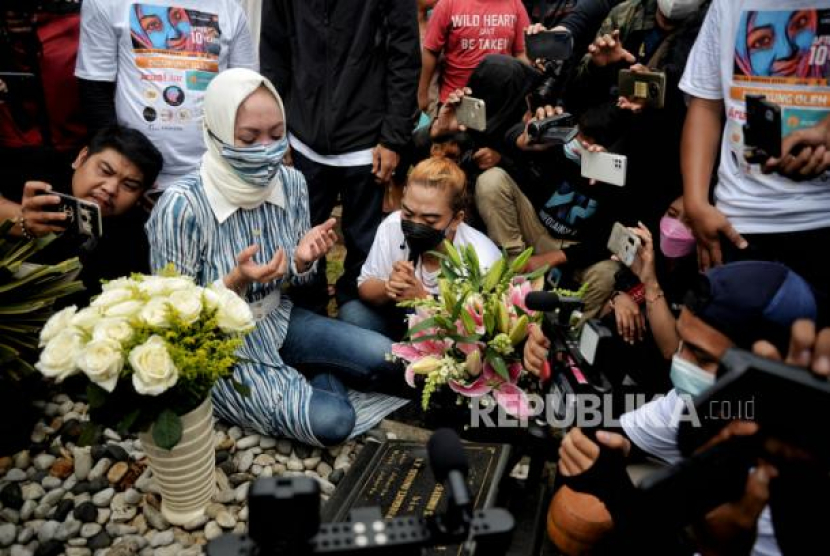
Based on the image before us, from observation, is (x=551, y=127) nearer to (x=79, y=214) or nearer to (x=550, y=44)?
(x=550, y=44)

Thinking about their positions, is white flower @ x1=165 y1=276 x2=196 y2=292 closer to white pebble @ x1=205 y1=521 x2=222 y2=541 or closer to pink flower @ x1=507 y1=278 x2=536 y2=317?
white pebble @ x1=205 y1=521 x2=222 y2=541

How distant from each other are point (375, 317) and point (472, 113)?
1.36 m

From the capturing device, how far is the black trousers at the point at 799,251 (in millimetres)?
2529

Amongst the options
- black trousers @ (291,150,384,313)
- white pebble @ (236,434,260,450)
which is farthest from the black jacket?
white pebble @ (236,434,260,450)

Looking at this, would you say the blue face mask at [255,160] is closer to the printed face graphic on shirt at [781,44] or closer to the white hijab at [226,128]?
the white hijab at [226,128]

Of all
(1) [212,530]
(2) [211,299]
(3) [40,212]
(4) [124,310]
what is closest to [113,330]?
(4) [124,310]

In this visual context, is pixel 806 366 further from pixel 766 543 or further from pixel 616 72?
pixel 616 72

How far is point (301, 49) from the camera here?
355 cm

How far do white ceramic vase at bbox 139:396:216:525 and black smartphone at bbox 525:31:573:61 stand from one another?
2.70m

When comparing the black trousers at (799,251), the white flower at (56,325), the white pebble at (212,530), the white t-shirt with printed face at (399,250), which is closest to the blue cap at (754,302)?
the black trousers at (799,251)

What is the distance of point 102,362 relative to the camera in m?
1.89

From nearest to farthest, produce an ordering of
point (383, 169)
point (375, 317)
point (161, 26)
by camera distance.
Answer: point (161, 26), point (375, 317), point (383, 169)

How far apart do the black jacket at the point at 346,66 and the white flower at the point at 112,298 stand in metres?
1.80

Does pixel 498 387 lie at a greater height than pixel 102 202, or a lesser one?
lesser
